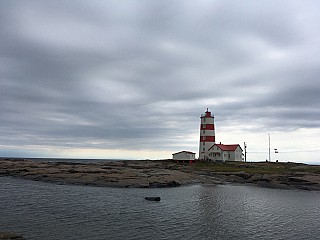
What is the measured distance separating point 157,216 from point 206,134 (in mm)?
77422

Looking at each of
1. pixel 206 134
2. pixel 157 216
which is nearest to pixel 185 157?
pixel 206 134

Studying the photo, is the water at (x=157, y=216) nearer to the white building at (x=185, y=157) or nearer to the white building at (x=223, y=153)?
the white building at (x=185, y=157)

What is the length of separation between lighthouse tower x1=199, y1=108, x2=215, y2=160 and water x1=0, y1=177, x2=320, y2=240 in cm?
5944

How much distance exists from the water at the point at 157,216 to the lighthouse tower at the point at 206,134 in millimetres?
59444

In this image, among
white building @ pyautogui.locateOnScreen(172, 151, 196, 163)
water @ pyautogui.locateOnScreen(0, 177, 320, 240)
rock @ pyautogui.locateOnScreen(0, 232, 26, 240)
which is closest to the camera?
rock @ pyautogui.locateOnScreen(0, 232, 26, 240)

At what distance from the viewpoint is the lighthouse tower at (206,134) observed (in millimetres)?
105231

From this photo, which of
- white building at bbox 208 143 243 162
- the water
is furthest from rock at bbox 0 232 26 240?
white building at bbox 208 143 243 162

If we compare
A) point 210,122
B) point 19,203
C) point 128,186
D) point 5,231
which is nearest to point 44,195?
point 19,203

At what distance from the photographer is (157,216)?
1221 inches

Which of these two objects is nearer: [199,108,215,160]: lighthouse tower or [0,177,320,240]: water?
[0,177,320,240]: water

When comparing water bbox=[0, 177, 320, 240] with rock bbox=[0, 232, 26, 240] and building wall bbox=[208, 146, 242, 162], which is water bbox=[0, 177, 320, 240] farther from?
building wall bbox=[208, 146, 242, 162]

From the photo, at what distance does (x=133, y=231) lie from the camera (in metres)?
25.2

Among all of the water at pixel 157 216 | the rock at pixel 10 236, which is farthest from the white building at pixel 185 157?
the rock at pixel 10 236

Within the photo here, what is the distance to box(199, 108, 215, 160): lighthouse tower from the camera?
10523 cm
